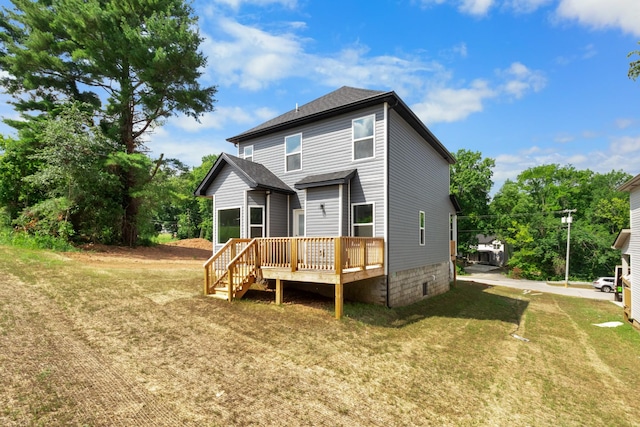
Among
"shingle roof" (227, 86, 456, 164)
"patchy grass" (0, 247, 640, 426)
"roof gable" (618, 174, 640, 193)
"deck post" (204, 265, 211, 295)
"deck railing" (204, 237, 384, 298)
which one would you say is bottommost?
"patchy grass" (0, 247, 640, 426)

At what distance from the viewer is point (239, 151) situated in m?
14.2

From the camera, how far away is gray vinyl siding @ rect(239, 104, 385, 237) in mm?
10250

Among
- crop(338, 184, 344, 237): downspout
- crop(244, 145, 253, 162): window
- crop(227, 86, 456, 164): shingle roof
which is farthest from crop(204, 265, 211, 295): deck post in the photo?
crop(227, 86, 456, 164): shingle roof

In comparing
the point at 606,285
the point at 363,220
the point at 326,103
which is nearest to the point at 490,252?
the point at 606,285

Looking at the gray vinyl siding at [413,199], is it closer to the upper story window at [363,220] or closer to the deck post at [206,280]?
the upper story window at [363,220]

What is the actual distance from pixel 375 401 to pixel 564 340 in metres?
8.77

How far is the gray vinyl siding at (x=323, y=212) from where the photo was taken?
1066cm

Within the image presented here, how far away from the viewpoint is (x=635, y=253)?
11.4 metres

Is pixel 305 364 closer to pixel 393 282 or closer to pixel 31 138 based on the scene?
pixel 393 282

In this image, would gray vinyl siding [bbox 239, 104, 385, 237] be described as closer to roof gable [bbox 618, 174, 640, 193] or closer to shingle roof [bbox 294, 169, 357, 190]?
shingle roof [bbox 294, 169, 357, 190]

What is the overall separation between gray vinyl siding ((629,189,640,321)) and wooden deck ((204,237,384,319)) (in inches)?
412

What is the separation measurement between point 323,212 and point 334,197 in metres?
0.72

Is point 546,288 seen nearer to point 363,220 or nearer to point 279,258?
point 363,220

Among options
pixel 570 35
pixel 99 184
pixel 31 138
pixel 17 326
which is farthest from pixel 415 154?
pixel 31 138
